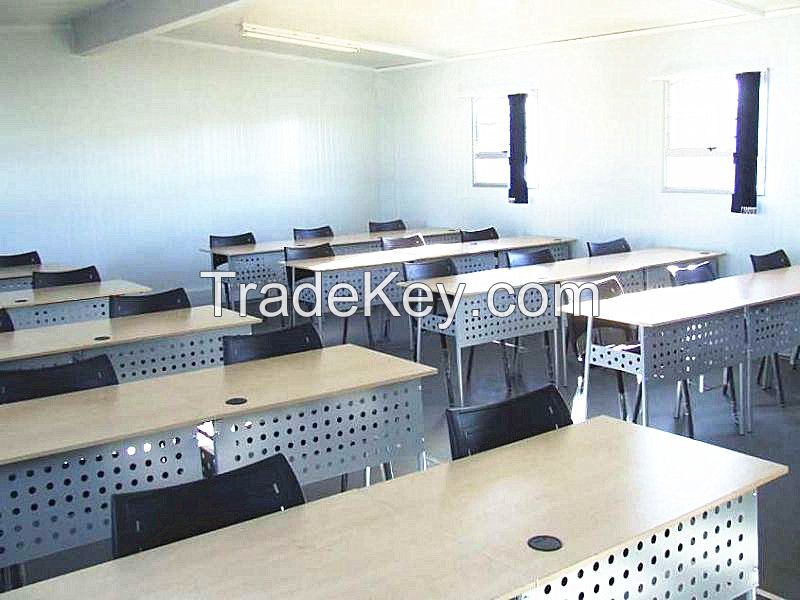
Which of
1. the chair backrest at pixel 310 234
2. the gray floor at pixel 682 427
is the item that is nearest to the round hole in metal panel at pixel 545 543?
the gray floor at pixel 682 427

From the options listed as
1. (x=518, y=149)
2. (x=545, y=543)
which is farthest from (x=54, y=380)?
(x=518, y=149)

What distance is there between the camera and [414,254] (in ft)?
23.6

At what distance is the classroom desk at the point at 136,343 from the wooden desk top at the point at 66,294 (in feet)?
3.22

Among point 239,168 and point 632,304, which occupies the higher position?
point 239,168

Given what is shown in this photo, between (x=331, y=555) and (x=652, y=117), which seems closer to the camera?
(x=331, y=555)

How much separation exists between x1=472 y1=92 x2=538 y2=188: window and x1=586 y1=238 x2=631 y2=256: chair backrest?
1554mm

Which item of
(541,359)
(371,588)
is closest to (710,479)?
(371,588)

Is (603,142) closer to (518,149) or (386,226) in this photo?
(518,149)

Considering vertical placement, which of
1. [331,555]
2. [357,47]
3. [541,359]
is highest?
→ [357,47]

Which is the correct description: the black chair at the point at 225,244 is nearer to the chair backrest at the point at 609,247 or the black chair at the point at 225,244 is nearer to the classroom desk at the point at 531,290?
the classroom desk at the point at 531,290

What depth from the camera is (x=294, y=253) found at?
23.1 feet

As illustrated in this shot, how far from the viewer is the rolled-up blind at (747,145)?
6.42 m

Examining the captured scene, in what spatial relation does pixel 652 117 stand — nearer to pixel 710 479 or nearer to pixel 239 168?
pixel 239 168

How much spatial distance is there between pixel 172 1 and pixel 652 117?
3.92m
